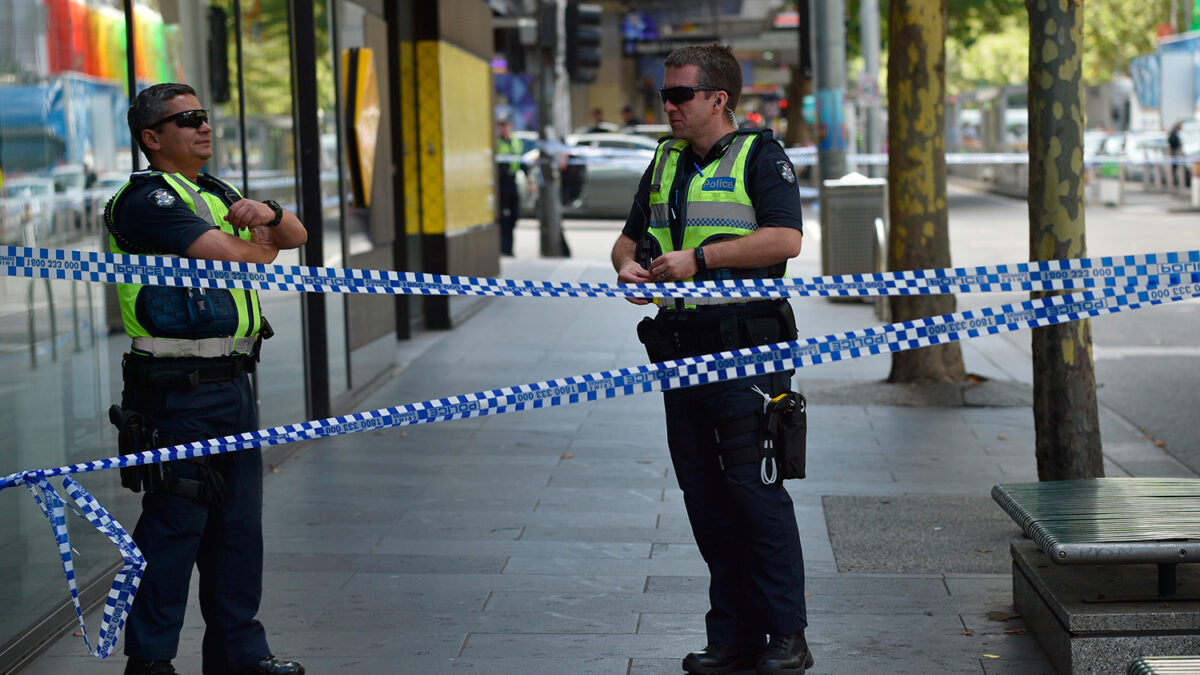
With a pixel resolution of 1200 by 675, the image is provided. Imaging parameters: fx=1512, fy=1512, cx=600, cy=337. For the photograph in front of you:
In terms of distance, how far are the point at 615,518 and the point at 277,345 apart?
2537 mm

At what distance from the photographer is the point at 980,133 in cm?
4856

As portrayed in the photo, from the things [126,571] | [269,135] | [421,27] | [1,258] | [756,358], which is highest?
[421,27]

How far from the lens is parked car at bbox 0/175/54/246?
4875mm

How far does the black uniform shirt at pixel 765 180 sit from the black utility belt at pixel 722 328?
24cm

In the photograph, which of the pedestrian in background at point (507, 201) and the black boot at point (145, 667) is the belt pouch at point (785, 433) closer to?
the black boot at point (145, 667)

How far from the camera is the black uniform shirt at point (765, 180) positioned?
426 centimetres

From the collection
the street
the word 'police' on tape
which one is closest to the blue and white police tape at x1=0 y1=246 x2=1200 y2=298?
the word 'police' on tape

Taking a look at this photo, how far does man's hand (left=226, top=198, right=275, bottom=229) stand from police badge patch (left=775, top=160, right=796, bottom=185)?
4.67 feet

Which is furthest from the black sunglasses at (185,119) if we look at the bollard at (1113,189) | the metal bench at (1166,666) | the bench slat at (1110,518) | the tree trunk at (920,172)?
the bollard at (1113,189)

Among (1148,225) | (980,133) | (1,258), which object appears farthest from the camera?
(980,133)

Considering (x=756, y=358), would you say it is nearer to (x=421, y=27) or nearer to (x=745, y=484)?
(x=745, y=484)

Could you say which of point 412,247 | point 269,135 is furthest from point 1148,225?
point 269,135

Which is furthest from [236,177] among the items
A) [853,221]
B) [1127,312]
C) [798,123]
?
[798,123]

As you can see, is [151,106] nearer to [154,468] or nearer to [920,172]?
[154,468]
